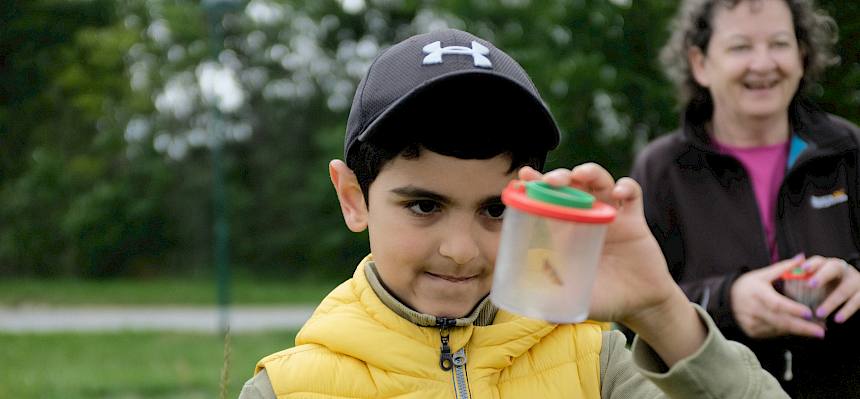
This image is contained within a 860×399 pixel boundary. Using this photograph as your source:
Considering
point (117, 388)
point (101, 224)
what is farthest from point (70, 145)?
point (117, 388)

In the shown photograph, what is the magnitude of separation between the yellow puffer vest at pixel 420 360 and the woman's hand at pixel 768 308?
0.72 m

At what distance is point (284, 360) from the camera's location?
75.8 inches

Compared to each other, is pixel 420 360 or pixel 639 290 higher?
pixel 639 290

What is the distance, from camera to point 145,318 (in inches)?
564

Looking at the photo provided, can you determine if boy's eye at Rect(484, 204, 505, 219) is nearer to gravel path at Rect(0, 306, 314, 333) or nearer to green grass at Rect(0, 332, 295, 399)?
green grass at Rect(0, 332, 295, 399)

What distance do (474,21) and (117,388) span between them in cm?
744

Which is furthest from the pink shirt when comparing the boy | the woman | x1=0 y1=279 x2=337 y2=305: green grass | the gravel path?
x1=0 y1=279 x2=337 y2=305: green grass

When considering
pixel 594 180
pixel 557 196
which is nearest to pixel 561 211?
pixel 557 196

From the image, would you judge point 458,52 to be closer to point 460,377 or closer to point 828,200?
point 460,377

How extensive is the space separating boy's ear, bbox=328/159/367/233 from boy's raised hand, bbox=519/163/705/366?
0.61m

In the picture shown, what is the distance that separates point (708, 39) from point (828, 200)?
Answer: 0.66 m

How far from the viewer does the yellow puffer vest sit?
1889 millimetres

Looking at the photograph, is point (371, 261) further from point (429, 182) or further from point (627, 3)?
point (627, 3)

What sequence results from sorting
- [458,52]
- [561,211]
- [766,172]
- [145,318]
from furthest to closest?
1. [145,318]
2. [766,172]
3. [458,52]
4. [561,211]
